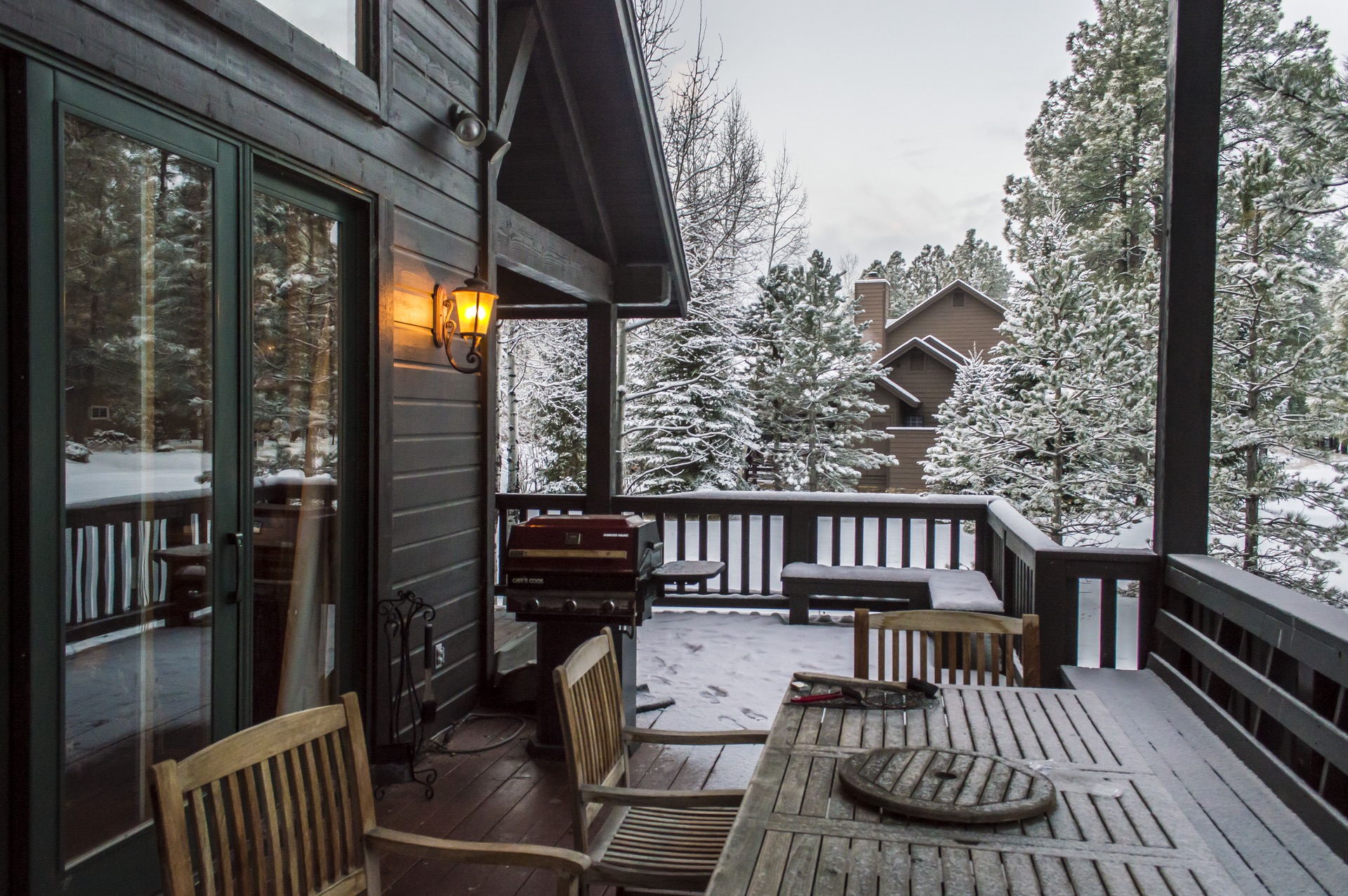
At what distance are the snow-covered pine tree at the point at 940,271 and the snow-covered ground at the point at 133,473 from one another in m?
→ 33.8

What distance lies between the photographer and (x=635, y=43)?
5.04 metres

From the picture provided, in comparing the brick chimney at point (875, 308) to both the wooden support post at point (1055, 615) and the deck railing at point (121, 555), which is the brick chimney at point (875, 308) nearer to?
the wooden support post at point (1055, 615)

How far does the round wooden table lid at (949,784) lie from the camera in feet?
4.99

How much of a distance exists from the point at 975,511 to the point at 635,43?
3.78 m

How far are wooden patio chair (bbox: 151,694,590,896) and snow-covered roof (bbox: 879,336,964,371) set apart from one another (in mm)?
19125

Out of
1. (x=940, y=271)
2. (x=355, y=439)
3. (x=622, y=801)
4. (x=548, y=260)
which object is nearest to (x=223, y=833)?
(x=622, y=801)

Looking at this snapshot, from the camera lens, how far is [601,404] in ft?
20.7

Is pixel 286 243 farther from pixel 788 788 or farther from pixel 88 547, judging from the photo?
pixel 788 788

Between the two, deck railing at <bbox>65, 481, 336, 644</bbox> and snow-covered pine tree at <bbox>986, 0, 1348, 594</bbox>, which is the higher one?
snow-covered pine tree at <bbox>986, 0, 1348, 594</bbox>

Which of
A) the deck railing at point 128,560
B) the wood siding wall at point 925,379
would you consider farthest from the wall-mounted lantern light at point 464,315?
the wood siding wall at point 925,379

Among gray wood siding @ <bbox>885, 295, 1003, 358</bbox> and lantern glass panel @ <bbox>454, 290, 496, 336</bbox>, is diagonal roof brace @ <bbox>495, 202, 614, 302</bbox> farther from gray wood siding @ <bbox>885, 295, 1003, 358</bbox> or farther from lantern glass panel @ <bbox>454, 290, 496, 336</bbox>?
gray wood siding @ <bbox>885, 295, 1003, 358</bbox>

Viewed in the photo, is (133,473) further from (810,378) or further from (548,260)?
(810,378)

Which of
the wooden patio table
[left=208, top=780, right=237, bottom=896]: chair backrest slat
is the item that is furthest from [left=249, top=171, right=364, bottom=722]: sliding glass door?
the wooden patio table

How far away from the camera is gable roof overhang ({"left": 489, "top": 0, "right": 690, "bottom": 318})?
185 inches
